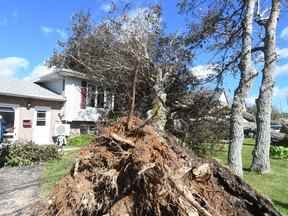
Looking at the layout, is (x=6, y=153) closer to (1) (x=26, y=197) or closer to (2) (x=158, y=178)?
(1) (x=26, y=197)

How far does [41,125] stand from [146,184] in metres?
17.3

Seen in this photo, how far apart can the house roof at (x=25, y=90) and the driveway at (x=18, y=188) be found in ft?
23.9

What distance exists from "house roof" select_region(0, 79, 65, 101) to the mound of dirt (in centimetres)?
1467

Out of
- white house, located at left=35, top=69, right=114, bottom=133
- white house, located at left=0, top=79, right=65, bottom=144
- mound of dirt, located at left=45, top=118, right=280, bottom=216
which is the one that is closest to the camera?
mound of dirt, located at left=45, top=118, right=280, bottom=216

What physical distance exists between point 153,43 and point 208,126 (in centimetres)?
542

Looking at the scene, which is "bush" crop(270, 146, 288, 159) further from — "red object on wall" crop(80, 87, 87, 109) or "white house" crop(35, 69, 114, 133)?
"red object on wall" crop(80, 87, 87, 109)

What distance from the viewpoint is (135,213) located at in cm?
413

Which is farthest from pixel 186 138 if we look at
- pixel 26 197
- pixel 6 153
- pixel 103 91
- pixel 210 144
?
pixel 103 91

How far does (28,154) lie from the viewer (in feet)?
42.7

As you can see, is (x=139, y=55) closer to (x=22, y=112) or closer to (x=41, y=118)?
(x=22, y=112)

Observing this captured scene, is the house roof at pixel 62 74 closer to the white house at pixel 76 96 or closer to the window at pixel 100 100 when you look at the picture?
the white house at pixel 76 96

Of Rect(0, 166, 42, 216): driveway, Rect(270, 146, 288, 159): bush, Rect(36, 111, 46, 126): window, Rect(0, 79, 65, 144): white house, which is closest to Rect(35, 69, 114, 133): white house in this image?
Rect(0, 79, 65, 144): white house

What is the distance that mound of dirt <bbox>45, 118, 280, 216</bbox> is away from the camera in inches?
158

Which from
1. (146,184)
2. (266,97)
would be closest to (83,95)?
(266,97)
